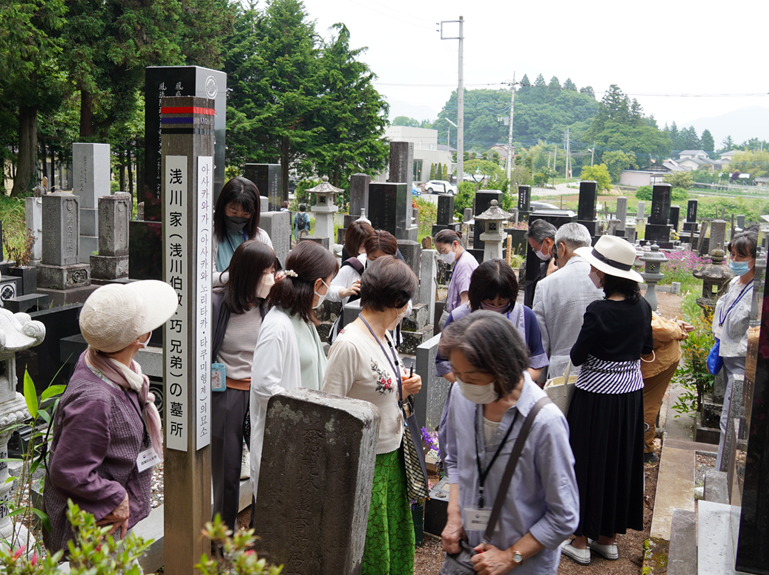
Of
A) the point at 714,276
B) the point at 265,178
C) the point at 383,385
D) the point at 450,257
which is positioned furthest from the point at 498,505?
the point at 265,178

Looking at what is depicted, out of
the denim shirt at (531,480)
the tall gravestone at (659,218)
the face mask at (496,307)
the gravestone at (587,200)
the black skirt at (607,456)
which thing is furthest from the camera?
the tall gravestone at (659,218)

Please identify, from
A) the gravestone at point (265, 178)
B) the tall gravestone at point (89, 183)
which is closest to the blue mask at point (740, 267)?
the gravestone at point (265, 178)

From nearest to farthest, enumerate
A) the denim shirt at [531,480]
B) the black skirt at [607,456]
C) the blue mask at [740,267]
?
the denim shirt at [531,480] < the black skirt at [607,456] < the blue mask at [740,267]

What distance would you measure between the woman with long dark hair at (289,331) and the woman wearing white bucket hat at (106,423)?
69cm

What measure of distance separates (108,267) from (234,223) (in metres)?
7.06

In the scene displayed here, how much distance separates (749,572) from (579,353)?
146cm

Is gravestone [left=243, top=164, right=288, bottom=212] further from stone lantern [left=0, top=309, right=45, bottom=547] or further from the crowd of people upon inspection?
stone lantern [left=0, top=309, right=45, bottom=547]

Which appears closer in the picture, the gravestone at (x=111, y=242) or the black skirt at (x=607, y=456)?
the black skirt at (x=607, y=456)

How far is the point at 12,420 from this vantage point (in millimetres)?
3156

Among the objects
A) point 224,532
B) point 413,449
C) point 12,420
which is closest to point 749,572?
point 413,449

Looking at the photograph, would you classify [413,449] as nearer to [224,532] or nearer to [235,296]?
[235,296]

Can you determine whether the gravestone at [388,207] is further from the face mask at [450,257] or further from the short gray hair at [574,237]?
the short gray hair at [574,237]

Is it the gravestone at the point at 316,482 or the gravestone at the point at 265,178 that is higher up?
the gravestone at the point at 265,178

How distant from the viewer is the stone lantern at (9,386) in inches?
123
